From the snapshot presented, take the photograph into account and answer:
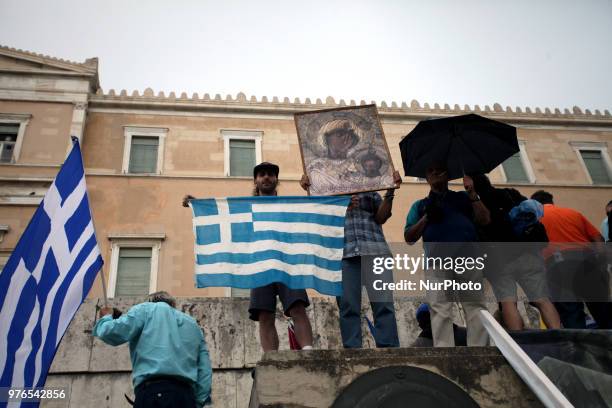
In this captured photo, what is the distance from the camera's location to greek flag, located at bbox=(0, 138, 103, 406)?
419 centimetres

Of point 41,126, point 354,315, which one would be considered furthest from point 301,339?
point 41,126

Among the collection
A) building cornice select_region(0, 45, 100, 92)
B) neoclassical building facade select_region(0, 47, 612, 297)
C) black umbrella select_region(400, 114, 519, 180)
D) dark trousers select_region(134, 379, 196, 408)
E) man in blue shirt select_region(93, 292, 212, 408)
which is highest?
building cornice select_region(0, 45, 100, 92)

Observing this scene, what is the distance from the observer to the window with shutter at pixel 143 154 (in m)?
19.1

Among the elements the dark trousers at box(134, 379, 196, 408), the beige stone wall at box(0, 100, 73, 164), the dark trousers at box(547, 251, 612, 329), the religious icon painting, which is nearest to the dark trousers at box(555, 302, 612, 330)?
the dark trousers at box(547, 251, 612, 329)

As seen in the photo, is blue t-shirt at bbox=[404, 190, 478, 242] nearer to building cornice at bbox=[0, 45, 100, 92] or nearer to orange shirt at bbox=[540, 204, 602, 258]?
orange shirt at bbox=[540, 204, 602, 258]

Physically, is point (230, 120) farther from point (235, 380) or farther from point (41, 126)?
point (235, 380)

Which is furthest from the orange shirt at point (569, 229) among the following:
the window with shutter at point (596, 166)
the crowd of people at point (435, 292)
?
the window with shutter at point (596, 166)

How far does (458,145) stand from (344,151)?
1043mm

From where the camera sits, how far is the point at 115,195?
715 inches

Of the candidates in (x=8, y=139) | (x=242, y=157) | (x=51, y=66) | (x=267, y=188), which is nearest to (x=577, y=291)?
(x=267, y=188)

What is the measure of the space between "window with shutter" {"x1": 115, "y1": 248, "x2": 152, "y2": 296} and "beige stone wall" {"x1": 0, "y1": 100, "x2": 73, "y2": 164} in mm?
3649

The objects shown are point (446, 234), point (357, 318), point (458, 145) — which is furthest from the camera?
point (458, 145)

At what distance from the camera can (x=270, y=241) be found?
15.4 feet

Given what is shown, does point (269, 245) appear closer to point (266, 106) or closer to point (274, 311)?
point (274, 311)
